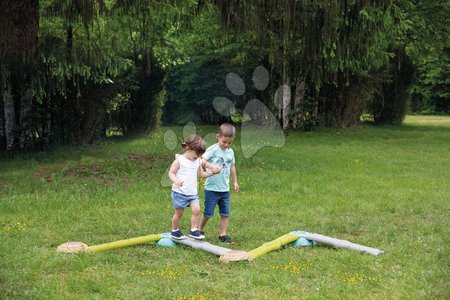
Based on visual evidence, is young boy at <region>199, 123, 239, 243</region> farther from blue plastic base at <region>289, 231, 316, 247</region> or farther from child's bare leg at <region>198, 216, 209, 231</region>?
blue plastic base at <region>289, 231, 316, 247</region>

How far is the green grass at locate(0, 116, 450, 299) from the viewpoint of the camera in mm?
5043

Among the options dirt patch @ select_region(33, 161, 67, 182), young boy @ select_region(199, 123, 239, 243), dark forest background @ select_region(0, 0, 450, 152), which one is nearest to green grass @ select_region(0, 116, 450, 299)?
dirt patch @ select_region(33, 161, 67, 182)

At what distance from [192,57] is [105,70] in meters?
12.9

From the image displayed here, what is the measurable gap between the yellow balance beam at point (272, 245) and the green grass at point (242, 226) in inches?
3.7

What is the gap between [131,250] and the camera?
6.21m

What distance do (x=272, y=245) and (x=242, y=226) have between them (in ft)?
4.25

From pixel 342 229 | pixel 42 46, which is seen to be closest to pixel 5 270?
pixel 342 229

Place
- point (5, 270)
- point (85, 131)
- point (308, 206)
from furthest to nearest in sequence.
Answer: point (85, 131) < point (308, 206) < point (5, 270)

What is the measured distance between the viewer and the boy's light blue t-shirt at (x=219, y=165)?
6.60 metres

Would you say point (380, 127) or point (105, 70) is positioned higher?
point (105, 70)

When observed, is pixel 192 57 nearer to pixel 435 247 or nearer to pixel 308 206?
pixel 308 206

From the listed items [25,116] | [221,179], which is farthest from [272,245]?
[25,116]

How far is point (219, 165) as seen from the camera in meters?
6.59

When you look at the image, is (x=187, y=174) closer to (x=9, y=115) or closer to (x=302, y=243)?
(x=302, y=243)
